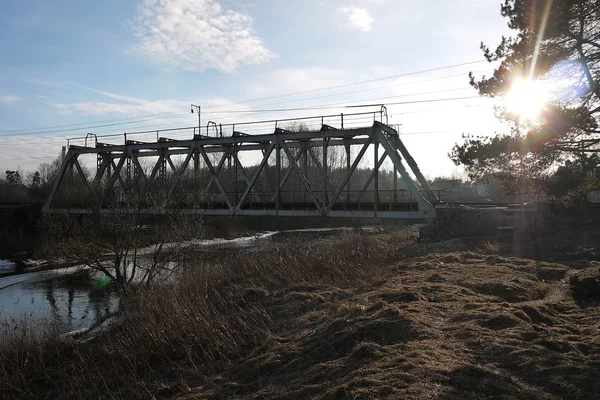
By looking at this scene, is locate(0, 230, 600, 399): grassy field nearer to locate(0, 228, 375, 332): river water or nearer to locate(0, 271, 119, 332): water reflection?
locate(0, 228, 375, 332): river water

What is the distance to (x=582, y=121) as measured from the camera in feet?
40.8

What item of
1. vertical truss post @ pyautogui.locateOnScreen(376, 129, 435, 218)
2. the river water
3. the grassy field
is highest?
vertical truss post @ pyautogui.locateOnScreen(376, 129, 435, 218)

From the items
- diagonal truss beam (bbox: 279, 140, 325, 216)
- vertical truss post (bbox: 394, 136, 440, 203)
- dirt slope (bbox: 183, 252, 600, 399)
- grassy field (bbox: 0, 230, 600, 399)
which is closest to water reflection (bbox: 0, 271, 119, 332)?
grassy field (bbox: 0, 230, 600, 399)

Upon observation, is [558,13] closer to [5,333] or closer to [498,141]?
[498,141]

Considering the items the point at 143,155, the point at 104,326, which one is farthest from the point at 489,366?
the point at 143,155

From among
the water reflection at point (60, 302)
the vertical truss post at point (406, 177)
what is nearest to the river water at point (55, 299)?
the water reflection at point (60, 302)

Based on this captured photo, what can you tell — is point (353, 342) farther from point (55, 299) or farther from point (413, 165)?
point (413, 165)

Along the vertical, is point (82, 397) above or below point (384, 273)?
below

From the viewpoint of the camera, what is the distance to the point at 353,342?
6930 mm

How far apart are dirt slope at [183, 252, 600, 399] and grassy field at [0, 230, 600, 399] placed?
0.02 m

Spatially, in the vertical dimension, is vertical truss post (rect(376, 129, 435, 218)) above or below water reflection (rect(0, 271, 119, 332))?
above

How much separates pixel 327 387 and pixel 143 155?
35.4 m

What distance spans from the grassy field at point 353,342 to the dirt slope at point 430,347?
23 millimetres

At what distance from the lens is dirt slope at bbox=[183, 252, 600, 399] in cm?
498
